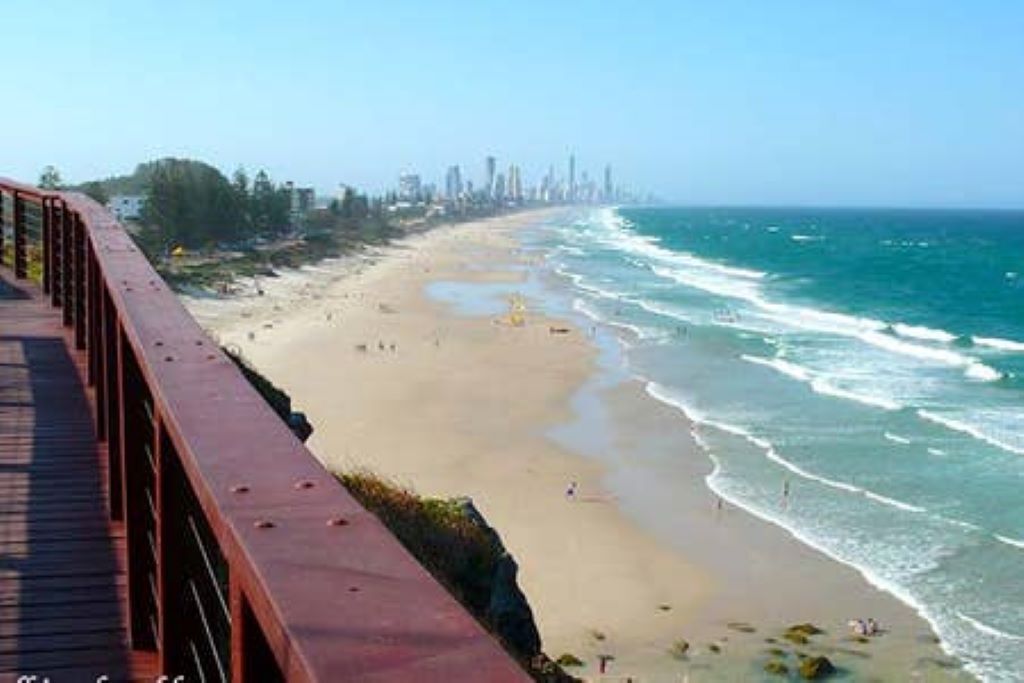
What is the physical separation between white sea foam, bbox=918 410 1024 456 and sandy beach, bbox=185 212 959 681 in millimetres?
5523

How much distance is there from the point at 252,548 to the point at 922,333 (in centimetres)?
4381

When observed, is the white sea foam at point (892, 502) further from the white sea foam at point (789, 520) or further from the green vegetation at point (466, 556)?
the green vegetation at point (466, 556)

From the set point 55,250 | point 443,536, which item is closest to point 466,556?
point 443,536

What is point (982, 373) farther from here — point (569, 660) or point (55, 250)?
point (55, 250)

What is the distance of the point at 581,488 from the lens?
775 inches

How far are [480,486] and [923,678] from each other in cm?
887

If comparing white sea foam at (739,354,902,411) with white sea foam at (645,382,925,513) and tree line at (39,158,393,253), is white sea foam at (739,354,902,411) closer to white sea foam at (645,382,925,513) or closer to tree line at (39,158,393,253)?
white sea foam at (645,382,925,513)

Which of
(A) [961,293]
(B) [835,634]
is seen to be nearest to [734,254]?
(A) [961,293]

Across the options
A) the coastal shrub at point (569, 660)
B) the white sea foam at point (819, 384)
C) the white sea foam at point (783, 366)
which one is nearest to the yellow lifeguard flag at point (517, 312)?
the white sea foam at point (783, 366)

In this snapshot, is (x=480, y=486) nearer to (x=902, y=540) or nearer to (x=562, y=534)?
(x=562, y=534)

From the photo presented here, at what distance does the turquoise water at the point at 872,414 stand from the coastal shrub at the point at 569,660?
170 inches

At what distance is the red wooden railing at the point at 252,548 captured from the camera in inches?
47.4

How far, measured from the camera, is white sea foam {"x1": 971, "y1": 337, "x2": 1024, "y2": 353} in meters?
39.0

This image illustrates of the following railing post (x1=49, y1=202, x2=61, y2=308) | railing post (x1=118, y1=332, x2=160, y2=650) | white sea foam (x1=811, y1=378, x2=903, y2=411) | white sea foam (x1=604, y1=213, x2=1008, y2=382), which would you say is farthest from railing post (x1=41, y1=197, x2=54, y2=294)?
white sea foam (x1=604, y1=213, x2=1008, y2=382)
